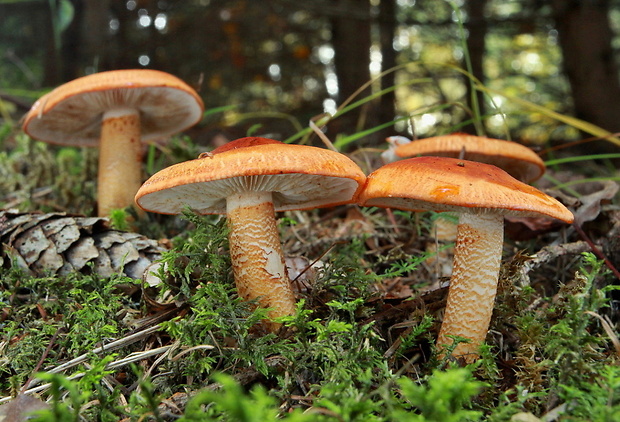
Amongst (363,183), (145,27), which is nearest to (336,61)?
(145,27)

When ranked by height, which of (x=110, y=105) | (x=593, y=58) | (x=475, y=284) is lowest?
(x=475, y=284)

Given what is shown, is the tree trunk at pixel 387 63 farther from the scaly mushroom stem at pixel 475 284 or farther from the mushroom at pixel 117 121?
the scaly mushroom stem at pixel 475 284

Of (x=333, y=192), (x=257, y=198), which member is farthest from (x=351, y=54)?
(x=257, y=198)

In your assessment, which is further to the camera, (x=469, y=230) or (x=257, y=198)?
(x=257, y=198)

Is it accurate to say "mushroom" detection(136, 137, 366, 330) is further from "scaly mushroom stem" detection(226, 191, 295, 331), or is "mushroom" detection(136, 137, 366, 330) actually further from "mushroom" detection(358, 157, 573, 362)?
"mushroom" detection(358, 157, 573, 362)

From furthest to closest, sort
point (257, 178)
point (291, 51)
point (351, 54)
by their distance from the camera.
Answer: point (291, 51) → point (351, 54) → point (257, 178)

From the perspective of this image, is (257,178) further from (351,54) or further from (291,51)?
(291,51)

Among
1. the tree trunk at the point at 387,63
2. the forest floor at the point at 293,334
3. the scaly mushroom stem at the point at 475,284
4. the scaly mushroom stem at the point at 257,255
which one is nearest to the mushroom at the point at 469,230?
the scaly mushroom stem at the point at 475,284

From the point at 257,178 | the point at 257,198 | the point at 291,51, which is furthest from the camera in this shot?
the point at 291,51

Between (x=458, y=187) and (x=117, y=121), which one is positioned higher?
(x=117, y=121)
